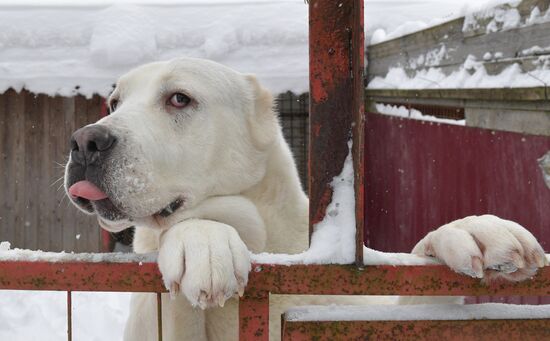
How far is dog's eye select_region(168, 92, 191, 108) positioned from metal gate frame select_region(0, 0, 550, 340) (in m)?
1.10

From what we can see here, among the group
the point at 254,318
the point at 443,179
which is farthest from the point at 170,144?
the point at 443,179

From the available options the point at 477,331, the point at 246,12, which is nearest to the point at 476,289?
the point at 477,331

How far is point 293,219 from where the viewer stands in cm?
247

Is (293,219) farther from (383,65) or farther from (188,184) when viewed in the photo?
(383,65)

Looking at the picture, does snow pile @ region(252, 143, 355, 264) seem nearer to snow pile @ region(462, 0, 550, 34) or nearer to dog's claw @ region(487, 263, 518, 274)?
dog's claw @ region(487, 263, 518, 274)

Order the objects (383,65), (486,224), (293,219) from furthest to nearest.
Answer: (383,65) → (293,219) → (486,224)

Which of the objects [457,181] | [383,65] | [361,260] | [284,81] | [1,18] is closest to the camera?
[361,260]

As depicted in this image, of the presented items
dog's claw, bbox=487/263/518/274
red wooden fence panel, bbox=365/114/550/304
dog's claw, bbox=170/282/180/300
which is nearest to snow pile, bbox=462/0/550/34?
red wooden fence panel, bbox=365/114/550/304

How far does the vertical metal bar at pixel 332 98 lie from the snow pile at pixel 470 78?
6.99 ft

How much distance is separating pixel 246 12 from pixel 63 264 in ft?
27.0

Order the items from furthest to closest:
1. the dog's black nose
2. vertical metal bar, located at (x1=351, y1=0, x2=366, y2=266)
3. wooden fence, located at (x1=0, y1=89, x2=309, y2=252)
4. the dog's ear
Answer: wooden fence, located at (x1=0, y1=89, x2=309, y2=252), the dog's ear, the dog's black nose, vertical metal bar, located at (x1=351, y1=0, x2=366, y2=266)

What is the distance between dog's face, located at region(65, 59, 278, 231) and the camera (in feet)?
6.42

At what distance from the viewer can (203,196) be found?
2.24 m

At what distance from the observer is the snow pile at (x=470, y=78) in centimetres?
325
